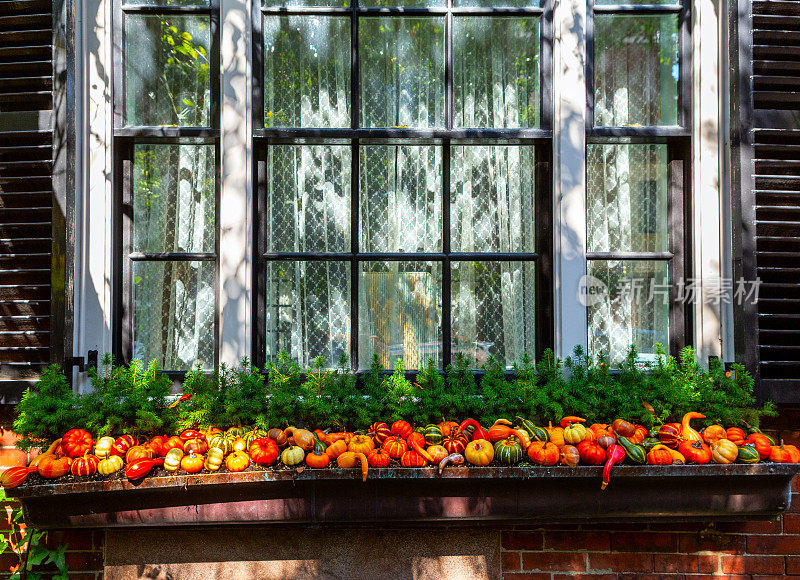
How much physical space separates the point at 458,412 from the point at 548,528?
2.35 ft

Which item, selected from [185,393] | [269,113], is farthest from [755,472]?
[269,113]

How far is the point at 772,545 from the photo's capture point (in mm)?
2441

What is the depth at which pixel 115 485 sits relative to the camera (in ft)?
6.81

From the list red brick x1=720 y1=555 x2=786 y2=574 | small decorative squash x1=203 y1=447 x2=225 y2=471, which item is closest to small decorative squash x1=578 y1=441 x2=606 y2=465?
red brick x1=720 y1=555 x2=786 y2=574

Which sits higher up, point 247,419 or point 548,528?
point 247,419

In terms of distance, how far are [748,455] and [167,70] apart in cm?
321

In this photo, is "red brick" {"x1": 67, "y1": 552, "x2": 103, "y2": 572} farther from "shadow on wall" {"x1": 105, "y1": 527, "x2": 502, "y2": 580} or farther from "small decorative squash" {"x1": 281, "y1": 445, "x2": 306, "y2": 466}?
"small decorative squash" {"x1": 281, "y1": 445, "x2": 306, "y2": 466}

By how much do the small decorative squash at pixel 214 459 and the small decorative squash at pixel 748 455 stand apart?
2.15 metres

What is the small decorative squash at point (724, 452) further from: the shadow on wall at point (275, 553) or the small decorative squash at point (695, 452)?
the shadow on wall at point (275, 553)

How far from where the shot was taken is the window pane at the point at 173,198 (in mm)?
2590

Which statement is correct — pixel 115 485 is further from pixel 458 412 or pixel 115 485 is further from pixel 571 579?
pixel 571 579

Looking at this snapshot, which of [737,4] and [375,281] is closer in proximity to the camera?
[737,4]

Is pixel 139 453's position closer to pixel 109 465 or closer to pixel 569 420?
pixel 109 465

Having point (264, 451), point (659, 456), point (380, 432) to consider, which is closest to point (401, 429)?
point (380, 432)
